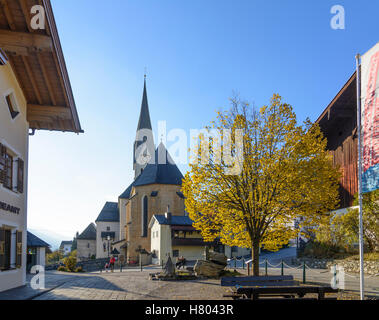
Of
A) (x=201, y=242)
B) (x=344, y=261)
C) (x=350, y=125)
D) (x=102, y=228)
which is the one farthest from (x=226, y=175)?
(x=102, y=228)

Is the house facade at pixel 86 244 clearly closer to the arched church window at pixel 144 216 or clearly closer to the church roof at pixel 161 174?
the church roof at pixel 161 174

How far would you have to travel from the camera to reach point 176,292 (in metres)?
14.0

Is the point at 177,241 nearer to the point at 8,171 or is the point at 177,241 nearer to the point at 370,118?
the point at 8,171

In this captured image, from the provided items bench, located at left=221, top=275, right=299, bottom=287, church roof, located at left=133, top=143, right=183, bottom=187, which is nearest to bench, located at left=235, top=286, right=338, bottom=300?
bench, located at left=221, top=275, right=299, bottom=287

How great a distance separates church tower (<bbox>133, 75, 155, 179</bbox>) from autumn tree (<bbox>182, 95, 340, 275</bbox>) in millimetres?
57715

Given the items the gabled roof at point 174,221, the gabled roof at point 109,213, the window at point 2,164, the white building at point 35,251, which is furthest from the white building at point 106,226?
the window at point 2,164

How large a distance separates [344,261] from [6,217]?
18.5 m

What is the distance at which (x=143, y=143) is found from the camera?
7788 centimetres


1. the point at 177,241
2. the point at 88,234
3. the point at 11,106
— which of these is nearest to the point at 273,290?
the point at 11,106

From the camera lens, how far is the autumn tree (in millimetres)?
15922

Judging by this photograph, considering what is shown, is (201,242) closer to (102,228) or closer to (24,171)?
(24,171)

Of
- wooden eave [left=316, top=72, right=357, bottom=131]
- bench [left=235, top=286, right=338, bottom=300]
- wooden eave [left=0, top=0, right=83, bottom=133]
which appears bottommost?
bench [left=235, top=286, right=338, bottom=300]

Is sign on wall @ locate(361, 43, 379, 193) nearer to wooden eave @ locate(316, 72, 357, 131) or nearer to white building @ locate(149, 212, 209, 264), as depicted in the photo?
wooden eave @ locate(316, 72, 357, 131)

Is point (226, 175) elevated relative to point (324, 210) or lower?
elevated
